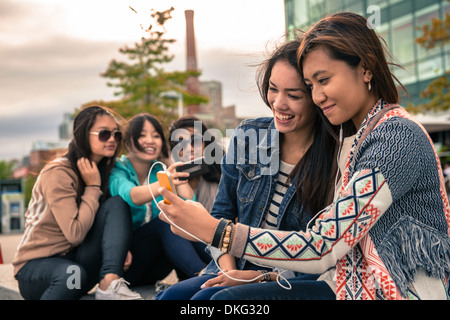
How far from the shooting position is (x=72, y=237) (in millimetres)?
3266

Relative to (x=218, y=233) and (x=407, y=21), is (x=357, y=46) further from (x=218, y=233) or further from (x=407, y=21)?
(x=407, y=21)

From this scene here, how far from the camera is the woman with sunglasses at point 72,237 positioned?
3.17 m

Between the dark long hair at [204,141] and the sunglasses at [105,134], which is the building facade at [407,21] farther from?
the sunglasses at [105,134]

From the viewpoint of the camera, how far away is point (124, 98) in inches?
838

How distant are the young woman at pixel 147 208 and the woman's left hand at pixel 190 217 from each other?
1.67 meters

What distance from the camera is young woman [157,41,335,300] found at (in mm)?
2105

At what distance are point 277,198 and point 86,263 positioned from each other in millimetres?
1744

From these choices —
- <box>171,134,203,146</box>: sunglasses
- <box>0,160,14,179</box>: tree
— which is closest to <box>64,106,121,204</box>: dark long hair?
<box>171,134,203,146</box>: sunglasses

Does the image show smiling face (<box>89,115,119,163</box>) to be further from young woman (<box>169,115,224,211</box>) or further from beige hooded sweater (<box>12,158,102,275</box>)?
young woman (<box>169,115,224,211</box>)

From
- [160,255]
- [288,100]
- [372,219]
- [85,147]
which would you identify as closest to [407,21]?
[160,255]

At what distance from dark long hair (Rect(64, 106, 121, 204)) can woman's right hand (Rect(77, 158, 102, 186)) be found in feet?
0.11

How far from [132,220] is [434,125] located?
1373 centimetres

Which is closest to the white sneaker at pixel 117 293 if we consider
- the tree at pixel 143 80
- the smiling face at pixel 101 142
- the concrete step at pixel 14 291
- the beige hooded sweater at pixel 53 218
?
the concrete step at pixel 14 291
